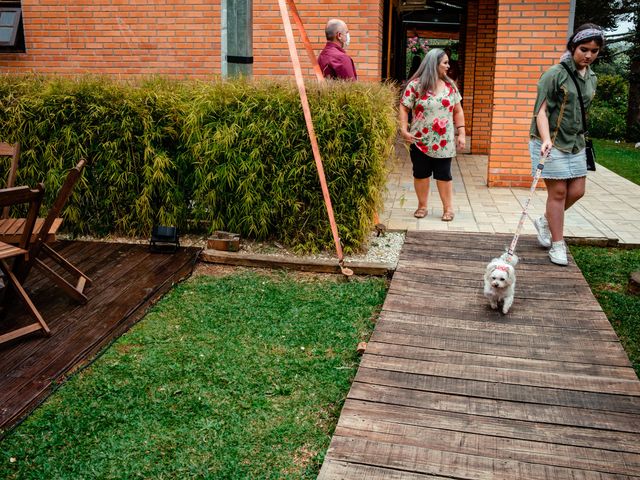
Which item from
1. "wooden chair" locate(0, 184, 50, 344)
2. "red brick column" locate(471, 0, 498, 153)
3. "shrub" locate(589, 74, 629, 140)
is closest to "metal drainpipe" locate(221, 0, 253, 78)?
"wooden chair" locate(0, 184, 50, 344)

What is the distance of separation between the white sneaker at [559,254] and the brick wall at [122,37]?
5.69 metres

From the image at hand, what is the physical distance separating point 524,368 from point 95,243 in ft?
A: 13.6

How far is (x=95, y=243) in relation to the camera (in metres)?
6.30

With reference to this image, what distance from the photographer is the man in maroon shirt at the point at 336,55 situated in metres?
6.58

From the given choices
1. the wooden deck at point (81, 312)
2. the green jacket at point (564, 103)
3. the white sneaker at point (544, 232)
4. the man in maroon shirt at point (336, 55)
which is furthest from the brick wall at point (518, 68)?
the wooden deck at point (81, 312)

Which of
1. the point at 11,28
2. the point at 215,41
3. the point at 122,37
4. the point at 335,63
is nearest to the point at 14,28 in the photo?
the point at 11,28

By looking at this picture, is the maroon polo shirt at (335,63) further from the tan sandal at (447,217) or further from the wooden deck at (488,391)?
the wooden deck at (488,391)

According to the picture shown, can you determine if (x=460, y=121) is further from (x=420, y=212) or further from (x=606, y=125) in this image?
(x=606, y=125)

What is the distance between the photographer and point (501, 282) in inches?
173

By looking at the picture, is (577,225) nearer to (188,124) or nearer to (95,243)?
(188,124)

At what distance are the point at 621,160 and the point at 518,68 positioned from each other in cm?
593

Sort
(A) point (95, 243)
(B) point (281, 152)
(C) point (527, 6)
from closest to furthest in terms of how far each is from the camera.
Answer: (B) point (281, 152), (A) point (95, 243), (C) point (527, 6)

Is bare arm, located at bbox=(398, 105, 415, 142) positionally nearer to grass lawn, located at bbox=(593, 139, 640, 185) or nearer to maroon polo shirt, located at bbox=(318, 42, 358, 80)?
maroon polo shirt, located at bbox=(318, 42, 358, 80)

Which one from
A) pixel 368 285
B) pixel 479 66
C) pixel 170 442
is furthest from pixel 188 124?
pixel 479 66
